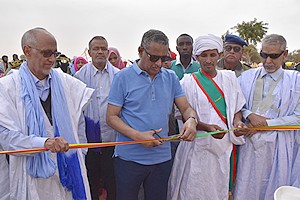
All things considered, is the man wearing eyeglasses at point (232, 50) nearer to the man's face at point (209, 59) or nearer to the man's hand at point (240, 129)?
the man's face at point (209, 59)

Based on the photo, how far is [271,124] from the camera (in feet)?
10.7

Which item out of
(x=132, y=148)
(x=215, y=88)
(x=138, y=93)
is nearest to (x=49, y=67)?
(x=138, y=93)

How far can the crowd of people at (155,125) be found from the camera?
2.63 m

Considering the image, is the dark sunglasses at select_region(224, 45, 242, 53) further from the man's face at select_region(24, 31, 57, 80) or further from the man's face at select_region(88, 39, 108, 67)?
the man's face at select_region(24, 31, 57, 80)

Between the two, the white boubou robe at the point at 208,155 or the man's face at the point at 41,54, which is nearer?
the man's face at the point at 41,54

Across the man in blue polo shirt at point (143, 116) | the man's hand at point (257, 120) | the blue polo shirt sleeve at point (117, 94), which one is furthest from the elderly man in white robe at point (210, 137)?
the blue polo shirt sleeve at point (117, 94)

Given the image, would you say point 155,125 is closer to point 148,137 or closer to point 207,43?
point 148,137

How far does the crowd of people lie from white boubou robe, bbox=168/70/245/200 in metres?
0.01

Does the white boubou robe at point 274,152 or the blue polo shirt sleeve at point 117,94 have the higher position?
the blue polo shirt sleeve at point 117,94

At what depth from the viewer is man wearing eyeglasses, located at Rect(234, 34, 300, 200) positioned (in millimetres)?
3297

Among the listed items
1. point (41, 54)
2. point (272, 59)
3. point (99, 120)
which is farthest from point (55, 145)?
point (272, 59)

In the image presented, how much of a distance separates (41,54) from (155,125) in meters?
1.23

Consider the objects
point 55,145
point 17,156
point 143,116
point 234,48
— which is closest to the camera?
point 55,145

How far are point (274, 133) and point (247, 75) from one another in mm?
752
